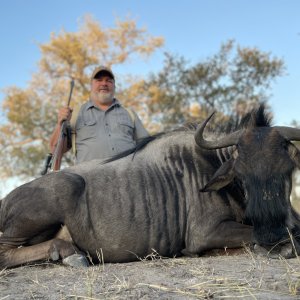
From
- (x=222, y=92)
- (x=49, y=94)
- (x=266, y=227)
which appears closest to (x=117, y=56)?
(x=49, y=94)

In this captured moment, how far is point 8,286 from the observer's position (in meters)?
3.31

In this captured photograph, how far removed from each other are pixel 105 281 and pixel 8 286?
0.70 m

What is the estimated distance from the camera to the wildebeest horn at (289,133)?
4309 millimetres

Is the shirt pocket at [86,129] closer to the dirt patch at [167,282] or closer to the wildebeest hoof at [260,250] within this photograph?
the dirt patch at [167,282]

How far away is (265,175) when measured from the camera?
3.98 m

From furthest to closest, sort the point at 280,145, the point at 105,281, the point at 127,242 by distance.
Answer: the point at 127,242 < the point at 280,145 < the point at 105,281

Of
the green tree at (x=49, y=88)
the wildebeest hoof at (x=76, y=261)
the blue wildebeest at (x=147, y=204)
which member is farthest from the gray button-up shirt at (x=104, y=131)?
the green tree at (x=49, y=88)

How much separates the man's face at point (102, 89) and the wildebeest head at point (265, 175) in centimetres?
315

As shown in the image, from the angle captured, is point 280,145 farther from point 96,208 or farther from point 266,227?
point 96,208

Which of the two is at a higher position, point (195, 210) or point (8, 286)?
point (195, 210)

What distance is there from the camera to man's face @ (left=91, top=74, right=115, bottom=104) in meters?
7.45

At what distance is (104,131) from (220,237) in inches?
115

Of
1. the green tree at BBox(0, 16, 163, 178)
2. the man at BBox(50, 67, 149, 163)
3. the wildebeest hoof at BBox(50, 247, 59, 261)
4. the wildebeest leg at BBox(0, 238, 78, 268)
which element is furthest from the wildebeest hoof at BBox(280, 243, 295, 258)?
the green tree at BBox(0, 16, 163, 178)

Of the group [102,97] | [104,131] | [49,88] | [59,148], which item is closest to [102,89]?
[102,97]
